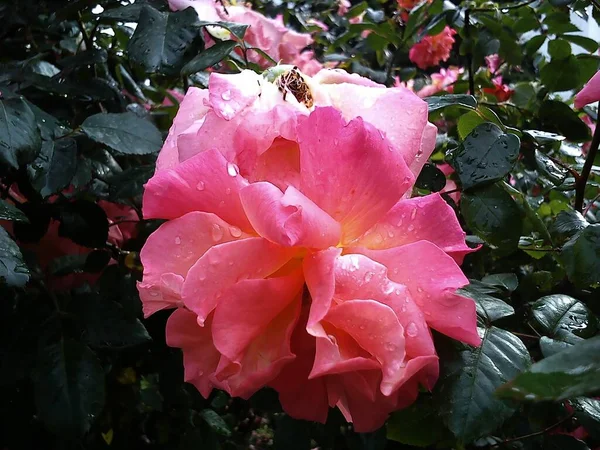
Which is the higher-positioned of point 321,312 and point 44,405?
point 321,312

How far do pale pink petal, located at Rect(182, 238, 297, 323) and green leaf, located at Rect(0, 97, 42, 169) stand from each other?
303 mm

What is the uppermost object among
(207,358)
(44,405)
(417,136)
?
(417,136)

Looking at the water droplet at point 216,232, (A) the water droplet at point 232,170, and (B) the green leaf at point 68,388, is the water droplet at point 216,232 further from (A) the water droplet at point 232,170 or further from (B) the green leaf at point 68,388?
(B) the green leaf at point 68,388

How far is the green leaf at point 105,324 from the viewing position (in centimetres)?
65

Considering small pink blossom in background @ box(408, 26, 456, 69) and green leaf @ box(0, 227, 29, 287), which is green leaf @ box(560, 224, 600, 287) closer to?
green leaf @ box(0, 227, 29, 287)

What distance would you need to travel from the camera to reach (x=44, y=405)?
1.94ft

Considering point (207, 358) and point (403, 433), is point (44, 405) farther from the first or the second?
point (403, 433)

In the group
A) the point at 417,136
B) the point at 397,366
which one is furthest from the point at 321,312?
the point at 417,136

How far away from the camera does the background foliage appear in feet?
1.60

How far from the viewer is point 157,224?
822 millimetres

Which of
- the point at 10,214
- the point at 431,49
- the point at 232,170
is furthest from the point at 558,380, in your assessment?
the point at 431,49

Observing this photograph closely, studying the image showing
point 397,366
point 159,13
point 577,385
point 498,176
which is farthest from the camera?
point 159,13

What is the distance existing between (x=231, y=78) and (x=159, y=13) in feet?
0.85

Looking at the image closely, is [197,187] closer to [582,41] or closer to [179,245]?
[179,245]
